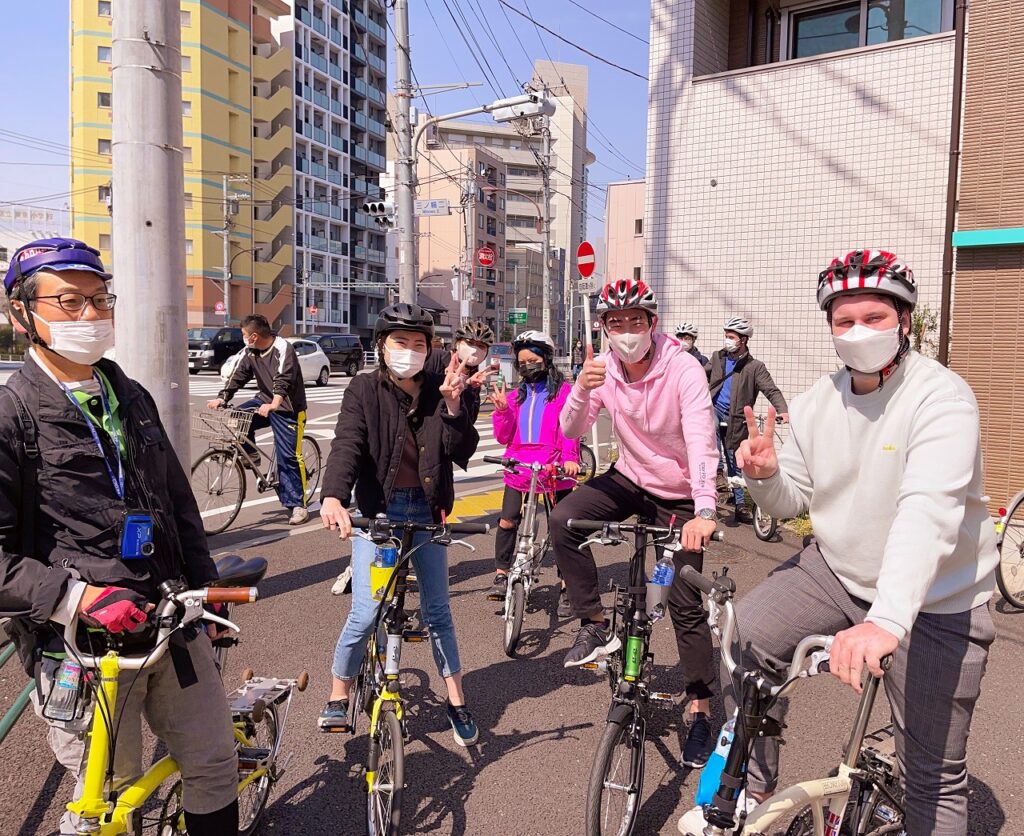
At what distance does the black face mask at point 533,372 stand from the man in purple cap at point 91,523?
12.5 ft

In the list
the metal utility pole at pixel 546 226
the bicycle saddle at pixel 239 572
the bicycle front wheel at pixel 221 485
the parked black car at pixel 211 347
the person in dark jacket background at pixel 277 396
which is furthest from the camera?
the parked black car at pixel 211 347

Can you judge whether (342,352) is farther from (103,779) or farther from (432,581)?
(103,779)

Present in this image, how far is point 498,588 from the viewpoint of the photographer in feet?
20.3

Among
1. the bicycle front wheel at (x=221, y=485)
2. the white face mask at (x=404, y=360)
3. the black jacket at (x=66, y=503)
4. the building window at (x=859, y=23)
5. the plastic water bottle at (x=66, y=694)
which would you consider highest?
the building window at (x=859, y=23)

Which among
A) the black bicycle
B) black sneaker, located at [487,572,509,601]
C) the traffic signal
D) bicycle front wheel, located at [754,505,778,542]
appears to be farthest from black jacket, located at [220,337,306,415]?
the traffic signal

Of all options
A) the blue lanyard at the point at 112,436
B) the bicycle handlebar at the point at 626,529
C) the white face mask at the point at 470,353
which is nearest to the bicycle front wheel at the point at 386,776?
the bicycle handlebar at the point at 626,529

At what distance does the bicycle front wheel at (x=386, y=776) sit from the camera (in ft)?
9.25

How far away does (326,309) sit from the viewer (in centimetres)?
6319

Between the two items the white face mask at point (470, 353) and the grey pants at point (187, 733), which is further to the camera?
the white face mask at point (470, 353)

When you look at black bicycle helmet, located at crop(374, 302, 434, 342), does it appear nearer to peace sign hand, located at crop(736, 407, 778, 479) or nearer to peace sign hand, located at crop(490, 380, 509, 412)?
peace sign hand, located at crop(490, 380, 509, 412)

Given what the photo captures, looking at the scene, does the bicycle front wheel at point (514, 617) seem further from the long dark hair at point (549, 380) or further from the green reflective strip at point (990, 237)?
the green reflective strip at point (990, 237)

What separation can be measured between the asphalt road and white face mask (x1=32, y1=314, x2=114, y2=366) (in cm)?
199

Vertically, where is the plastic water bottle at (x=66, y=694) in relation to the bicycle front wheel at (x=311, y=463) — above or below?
above

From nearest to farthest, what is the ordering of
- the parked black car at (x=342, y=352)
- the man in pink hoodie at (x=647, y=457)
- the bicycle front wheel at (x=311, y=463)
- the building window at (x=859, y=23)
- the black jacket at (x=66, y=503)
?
the black jacket at (x=66, y=503) → the man in pink hoodie at (x=647, y=457) → the bicycle front wheel at (x=311, y=463) → the building window at (x=859, y=23) → the parked black car at (x=342, y=352)
